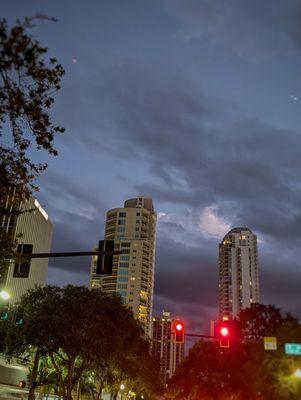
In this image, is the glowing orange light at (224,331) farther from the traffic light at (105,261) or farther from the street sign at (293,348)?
the traffic light at (105,261)

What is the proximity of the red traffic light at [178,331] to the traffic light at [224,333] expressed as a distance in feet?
7.31

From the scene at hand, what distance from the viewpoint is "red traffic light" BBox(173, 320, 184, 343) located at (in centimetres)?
2689

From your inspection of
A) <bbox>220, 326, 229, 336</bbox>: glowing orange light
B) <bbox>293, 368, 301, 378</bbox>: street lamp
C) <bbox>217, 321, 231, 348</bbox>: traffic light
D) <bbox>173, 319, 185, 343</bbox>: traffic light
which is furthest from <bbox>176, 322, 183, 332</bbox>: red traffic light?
<bbox>293, 368, 301, 378</bbox>: street lamp

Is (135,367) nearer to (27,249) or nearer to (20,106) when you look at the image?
(27,249)

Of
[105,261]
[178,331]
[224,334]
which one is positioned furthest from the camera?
[178,331]

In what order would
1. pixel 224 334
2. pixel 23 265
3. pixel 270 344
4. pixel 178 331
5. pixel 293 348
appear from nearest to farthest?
pixel 23 265 < pixel 224 334 < pixel 178 331 < pixel 293 348 < pixel 270 344

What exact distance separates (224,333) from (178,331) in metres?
2.84

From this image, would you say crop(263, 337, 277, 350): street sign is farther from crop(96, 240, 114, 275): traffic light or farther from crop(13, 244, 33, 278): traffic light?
crop(13, 244, 33, 278): traffic light

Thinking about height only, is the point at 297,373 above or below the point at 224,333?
below

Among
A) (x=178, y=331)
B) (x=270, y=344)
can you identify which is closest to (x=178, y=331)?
(x=178, y=331)

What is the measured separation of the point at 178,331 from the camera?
2709 centimetres

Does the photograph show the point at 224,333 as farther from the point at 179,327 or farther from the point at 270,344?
the point at 270,344

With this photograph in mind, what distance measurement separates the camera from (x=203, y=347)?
67.4 metres

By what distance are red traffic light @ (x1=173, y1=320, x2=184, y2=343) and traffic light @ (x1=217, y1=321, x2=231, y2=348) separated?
223 centimetres
